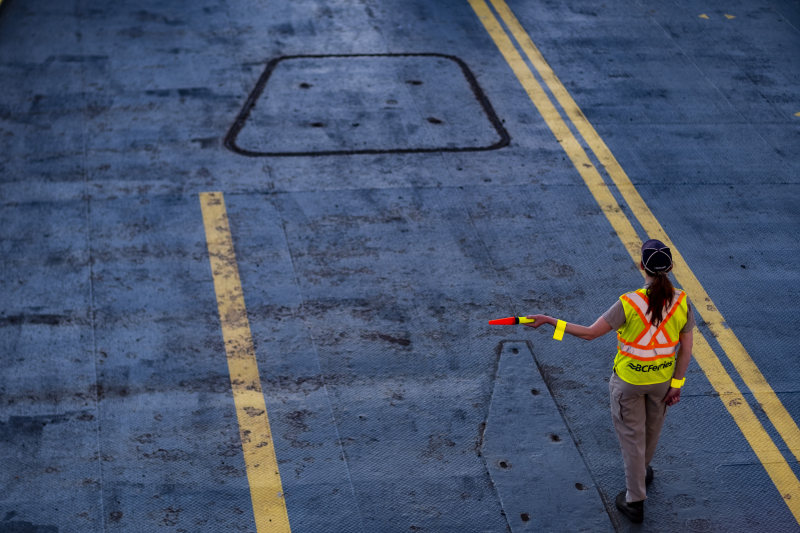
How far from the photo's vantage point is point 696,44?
1203cm

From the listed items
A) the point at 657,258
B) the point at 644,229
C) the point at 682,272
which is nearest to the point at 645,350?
the point at 657,258

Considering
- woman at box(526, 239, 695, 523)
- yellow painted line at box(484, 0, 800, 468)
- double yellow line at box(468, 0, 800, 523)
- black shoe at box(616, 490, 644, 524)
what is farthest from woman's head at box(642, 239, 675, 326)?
yellow painted line at box(484, 0, 800, 468)

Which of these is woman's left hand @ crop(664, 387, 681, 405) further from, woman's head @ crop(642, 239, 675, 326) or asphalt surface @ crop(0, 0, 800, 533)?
asphalt surface @ crop(0, 0, 800, 533)

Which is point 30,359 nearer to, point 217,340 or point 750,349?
point 217,340

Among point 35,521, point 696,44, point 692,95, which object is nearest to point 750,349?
point 692,95

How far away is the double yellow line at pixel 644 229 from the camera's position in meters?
6.41

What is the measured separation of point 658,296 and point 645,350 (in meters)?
0.32

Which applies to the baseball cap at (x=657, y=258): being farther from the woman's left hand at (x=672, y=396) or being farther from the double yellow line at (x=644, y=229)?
the double yellow line at (x=644, y=229)

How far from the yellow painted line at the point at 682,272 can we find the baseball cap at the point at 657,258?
2.03m

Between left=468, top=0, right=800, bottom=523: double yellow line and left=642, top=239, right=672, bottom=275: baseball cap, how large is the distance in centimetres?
190

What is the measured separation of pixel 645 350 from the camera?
5340 millimetres

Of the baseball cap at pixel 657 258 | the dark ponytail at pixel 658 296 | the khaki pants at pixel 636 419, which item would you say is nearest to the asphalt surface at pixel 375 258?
the khaki pants at pixel 636 419

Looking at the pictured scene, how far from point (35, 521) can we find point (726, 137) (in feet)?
25.2

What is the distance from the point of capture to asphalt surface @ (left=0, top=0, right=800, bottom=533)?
6.05 metres
